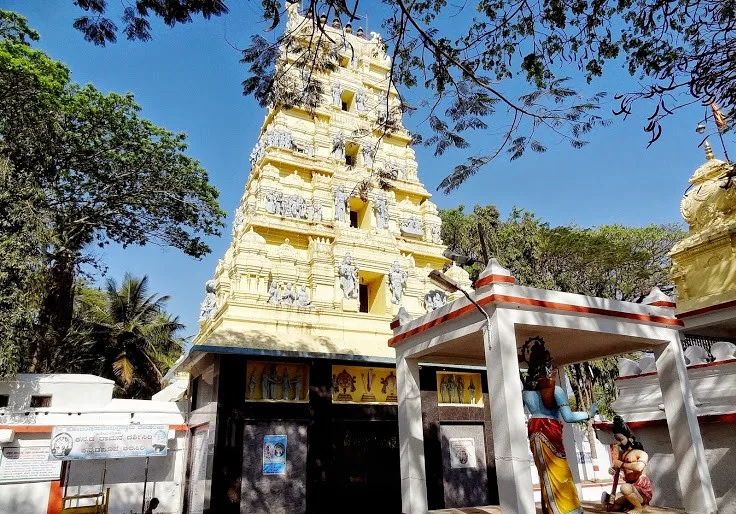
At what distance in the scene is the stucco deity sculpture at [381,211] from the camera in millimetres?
17781

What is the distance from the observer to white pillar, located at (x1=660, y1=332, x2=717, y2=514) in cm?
697

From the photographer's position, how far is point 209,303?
16562mm

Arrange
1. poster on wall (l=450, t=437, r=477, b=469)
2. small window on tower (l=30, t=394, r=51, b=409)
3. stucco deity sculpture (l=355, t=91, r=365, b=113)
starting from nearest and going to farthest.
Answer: poster on wall (l=450, t=437, r=477, b=469) < small window on tower (l=30, t=394, r=51, b=409) < stucco deity sculpture (l=355, t=91, r=365, b=113)

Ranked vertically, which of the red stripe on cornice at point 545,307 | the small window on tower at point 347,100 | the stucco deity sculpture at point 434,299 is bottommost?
Result: the red stripe on cornice at point 545,307

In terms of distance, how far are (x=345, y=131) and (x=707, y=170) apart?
1235 centimetres

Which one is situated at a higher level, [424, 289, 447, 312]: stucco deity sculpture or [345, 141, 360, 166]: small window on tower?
[345, 141, 360, 166]: small window on tower

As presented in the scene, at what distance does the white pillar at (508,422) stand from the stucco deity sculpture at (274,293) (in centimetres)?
896

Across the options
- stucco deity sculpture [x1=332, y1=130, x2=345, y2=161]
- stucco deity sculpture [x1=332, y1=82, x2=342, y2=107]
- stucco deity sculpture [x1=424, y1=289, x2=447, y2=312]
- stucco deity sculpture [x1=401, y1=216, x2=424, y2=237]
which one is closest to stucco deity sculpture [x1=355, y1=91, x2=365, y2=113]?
stucco deity sculpture [x1=332, y1=82, x2=342, y2=107]

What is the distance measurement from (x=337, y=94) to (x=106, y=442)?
14.7m

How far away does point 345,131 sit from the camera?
19.5 m

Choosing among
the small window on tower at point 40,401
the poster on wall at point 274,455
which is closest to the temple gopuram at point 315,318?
the poster on wall at point 274,455

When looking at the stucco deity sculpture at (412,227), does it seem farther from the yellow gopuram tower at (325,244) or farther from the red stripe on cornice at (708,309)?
the red stripe on cornice at (708,309)

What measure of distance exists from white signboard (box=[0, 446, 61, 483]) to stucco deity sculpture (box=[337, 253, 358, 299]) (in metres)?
8.87

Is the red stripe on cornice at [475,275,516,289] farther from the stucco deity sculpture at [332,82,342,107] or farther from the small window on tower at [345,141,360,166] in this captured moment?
the stucco deity sculpture at [332,82,342,107]
